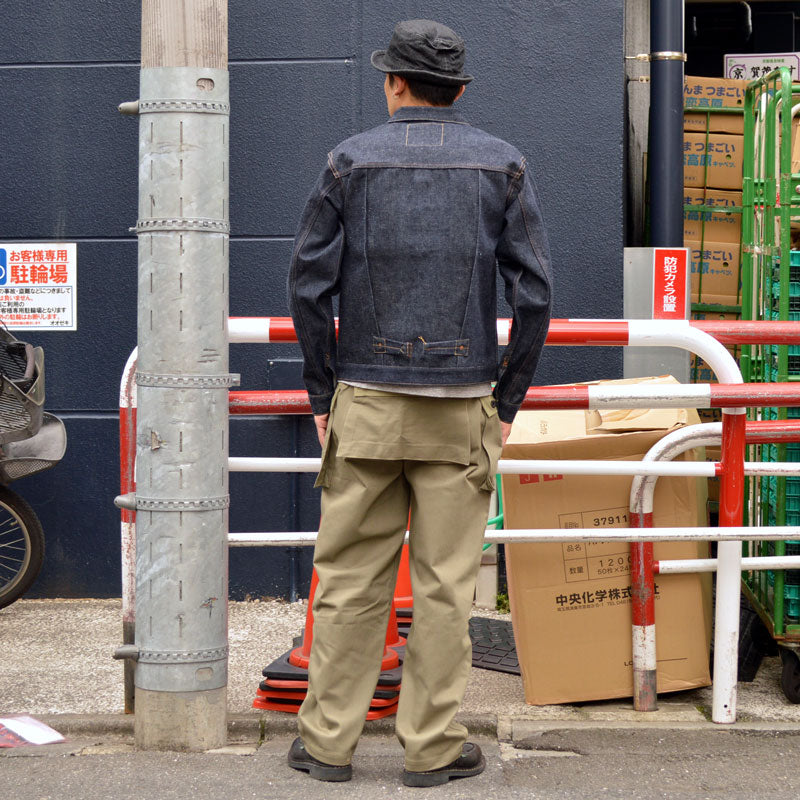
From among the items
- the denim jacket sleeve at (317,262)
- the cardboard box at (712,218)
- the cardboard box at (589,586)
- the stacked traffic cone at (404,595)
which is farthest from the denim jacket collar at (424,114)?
the cardboard box at (712,218)

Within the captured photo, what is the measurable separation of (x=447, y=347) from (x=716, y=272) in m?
3.19

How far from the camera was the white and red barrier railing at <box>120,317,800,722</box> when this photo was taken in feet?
11.1

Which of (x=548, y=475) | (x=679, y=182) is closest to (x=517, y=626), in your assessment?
(x=548, y=475)

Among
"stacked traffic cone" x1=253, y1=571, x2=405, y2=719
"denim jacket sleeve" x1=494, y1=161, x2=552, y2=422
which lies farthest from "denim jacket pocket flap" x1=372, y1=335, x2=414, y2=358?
"stacked traffic cone" x1=253, y1=571, x2=405, y2=719

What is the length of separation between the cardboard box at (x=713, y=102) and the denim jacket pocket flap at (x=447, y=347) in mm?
3253

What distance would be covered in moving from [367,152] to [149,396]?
94 centimetres

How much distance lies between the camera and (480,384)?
2.96m

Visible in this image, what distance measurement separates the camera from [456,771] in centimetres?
313

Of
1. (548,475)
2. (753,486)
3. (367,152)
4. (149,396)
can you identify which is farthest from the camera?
(753,486)

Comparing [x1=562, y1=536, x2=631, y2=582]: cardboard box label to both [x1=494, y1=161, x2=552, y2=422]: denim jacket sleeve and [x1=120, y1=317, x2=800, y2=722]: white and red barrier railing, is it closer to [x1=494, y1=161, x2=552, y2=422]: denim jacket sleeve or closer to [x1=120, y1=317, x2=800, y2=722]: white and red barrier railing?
[x1=120, y1=317, x2=800, y2=722]: white and red barrier railing

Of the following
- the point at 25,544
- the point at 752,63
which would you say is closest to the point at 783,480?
the point at 25,544

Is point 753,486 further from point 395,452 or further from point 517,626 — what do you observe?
point 395,452

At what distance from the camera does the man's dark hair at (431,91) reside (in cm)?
291

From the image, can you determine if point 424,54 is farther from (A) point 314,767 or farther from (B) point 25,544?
(B) point 25,544
